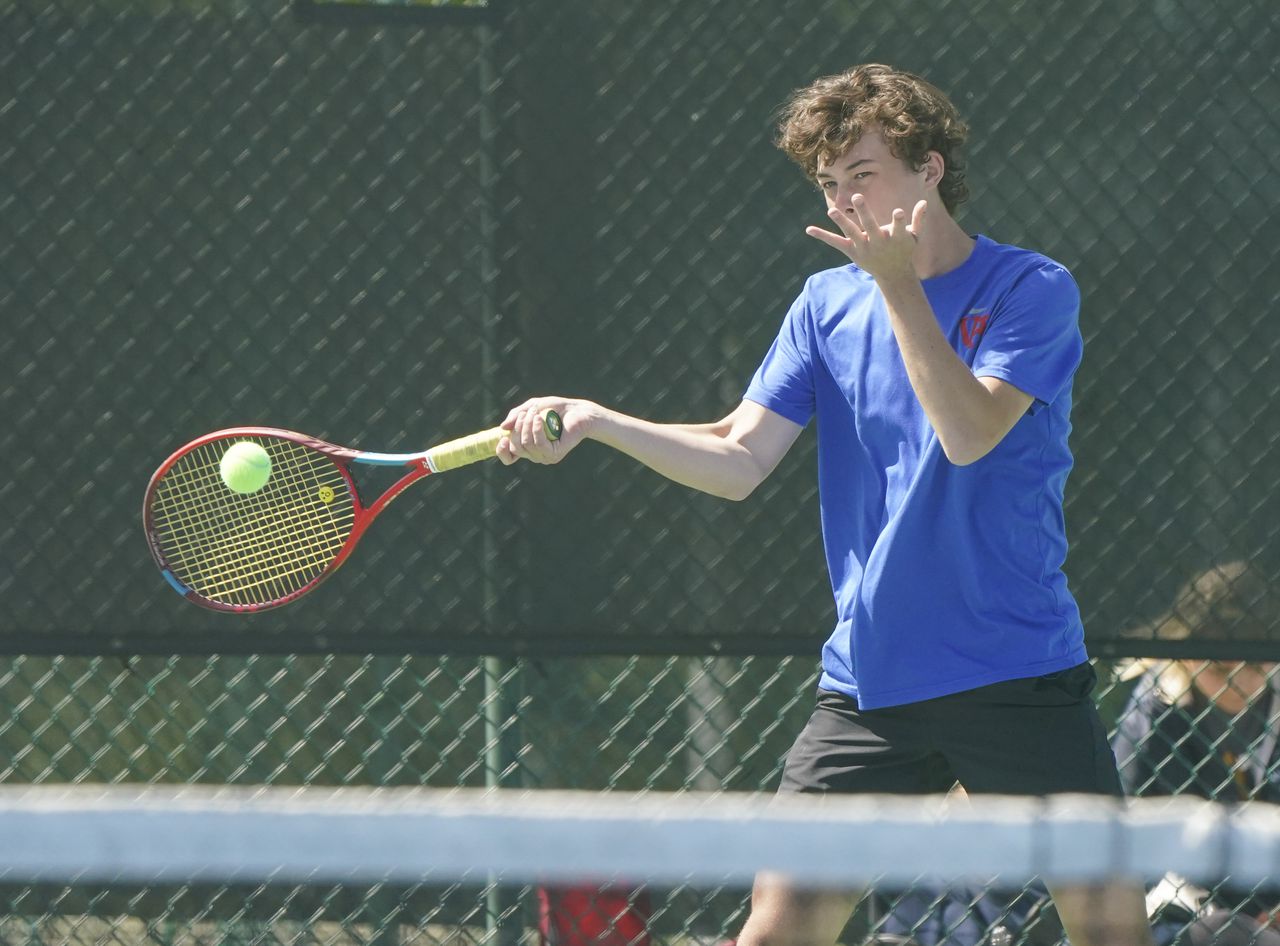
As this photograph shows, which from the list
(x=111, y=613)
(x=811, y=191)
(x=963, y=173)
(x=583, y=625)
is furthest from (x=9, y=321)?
(x=963, y=173)

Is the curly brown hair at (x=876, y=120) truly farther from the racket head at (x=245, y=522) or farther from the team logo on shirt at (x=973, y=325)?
the racket head at (x=245, y=522)

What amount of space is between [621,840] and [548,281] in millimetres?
1972

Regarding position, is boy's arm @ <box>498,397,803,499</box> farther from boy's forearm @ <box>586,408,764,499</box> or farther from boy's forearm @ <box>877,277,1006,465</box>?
boy's forearm @ <box>877,277,1006,465</box>

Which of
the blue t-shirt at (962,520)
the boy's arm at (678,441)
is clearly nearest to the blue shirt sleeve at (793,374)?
the boy's arm at (678,441)

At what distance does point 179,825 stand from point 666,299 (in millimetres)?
2023

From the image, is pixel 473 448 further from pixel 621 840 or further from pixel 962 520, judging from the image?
pixel 621 840

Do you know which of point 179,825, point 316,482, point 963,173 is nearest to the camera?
point 179,825

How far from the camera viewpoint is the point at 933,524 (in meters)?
2.37

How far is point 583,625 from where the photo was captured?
3213mm

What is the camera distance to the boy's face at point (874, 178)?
93.0 inches

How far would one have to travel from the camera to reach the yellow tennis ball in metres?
2.72

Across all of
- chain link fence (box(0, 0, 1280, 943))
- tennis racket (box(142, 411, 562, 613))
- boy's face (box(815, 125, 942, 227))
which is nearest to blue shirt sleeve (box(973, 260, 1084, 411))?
boy's face (box(815, 125, 942, 227))

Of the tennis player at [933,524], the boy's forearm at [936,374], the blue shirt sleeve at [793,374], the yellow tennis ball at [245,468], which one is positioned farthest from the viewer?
the yellow tennis ball at [245,468]

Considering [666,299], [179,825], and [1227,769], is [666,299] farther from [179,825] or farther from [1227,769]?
[179,825]
